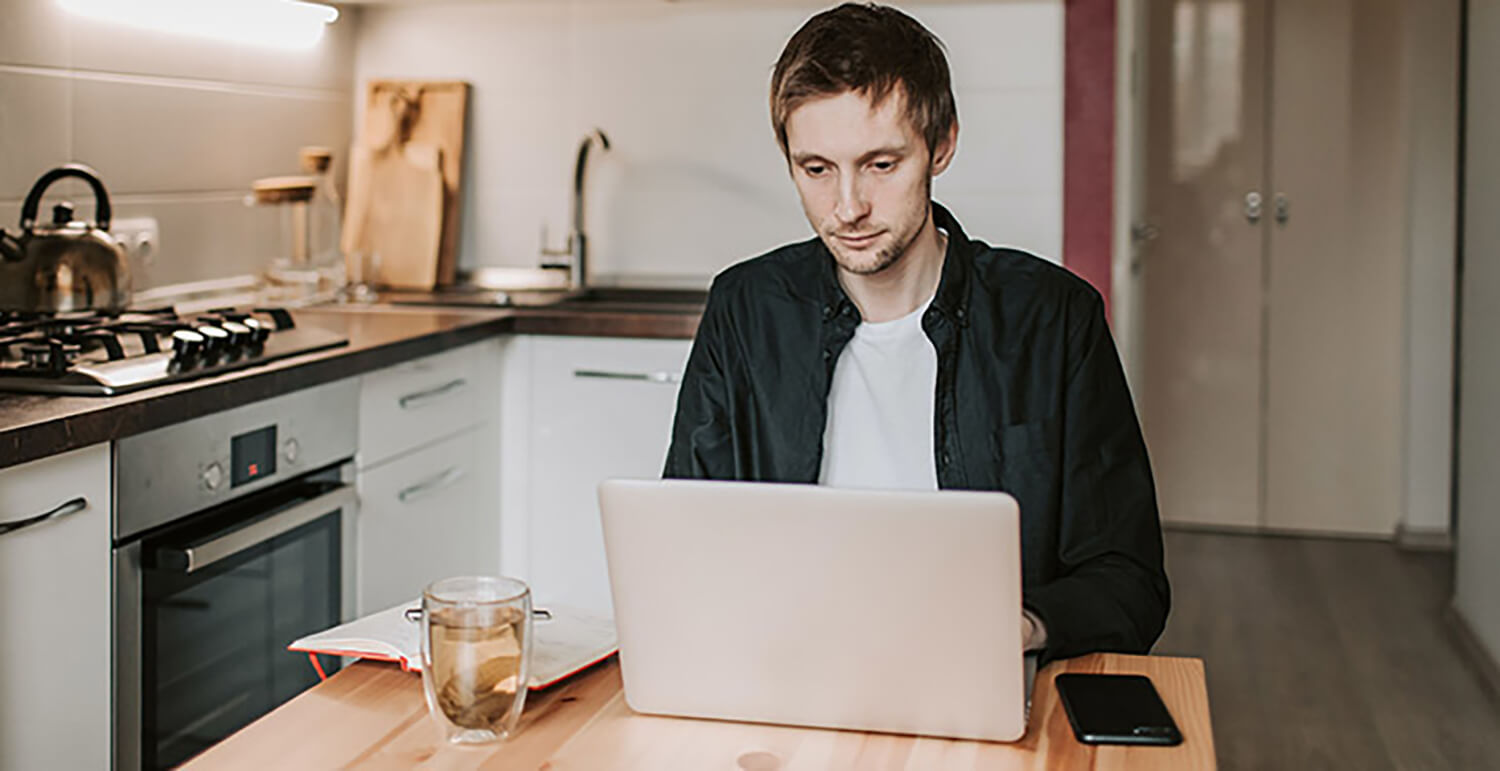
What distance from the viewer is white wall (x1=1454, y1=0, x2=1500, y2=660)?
12.2 feet

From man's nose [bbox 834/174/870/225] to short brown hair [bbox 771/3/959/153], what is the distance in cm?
9

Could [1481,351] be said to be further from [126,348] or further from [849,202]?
[126,348]

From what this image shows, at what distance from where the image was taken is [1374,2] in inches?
198

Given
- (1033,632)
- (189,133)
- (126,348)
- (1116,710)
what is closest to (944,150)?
(1033,632)

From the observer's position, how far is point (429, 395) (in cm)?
294

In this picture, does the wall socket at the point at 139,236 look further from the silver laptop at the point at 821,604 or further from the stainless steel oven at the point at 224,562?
the silver laptop at the point at 821,604

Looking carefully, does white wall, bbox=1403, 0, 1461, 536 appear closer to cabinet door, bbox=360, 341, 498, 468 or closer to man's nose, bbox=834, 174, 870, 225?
cabinet door, bbox=360, 341, 498, 468

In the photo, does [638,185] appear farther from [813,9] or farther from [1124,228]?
[1124,228]

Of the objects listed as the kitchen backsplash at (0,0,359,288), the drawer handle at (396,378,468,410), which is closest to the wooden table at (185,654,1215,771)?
the drawer handle at (396,378,468,410)

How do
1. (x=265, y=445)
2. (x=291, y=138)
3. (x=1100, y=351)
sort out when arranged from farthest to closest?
(x=291, y=138) < (x=265, y=445) < (x=1100, y=351)

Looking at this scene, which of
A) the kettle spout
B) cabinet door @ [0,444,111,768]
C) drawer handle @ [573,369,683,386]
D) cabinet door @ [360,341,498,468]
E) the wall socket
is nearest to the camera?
cabinet door @ [0,444,111,768]

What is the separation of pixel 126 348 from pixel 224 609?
451mm

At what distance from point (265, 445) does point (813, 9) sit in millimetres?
1774

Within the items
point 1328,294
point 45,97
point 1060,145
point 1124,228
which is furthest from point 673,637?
point 1328,294
